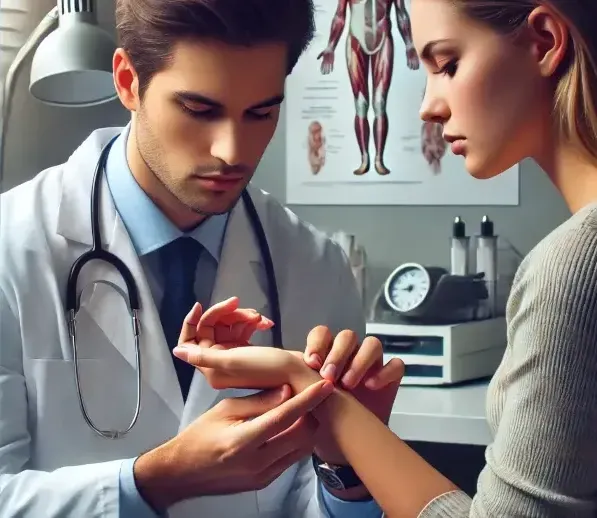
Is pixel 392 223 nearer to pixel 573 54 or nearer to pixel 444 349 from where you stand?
pixel 444 349

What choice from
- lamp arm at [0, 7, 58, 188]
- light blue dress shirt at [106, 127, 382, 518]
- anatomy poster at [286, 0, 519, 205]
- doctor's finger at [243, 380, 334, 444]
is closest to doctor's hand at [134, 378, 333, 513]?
doctor's finger at [243, 380, 334, 444]

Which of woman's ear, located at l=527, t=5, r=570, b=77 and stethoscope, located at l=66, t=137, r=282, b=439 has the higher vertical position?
woman's ear, located at l=527, t=5, r=570, b=77

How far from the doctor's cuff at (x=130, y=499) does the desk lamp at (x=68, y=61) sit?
36cm

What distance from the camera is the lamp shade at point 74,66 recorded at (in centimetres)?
79

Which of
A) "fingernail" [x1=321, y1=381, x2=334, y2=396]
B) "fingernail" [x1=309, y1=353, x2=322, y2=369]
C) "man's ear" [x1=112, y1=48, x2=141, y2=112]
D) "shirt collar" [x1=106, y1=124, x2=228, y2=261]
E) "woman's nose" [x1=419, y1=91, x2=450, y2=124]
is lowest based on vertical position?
"fingernail" [x1=321, y1=381, x2=334, y2=396]

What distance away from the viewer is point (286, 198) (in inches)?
32.7

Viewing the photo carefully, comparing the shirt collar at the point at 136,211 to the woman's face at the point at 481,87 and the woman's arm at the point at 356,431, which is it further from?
the woman's face at the point at 481,87

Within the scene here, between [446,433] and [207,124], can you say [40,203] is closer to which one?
[207,124]

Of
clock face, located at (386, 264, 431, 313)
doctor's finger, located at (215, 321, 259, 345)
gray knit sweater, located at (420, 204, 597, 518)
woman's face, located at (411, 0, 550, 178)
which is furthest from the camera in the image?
clock face, located at (386, 264, 431, 313)

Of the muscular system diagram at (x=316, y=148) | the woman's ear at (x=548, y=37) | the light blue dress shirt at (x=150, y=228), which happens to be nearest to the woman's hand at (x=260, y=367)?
the light blue dress shirt at (x=150, y=228)

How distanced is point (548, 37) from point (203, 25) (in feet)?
1.02

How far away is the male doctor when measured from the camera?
0.74 meters

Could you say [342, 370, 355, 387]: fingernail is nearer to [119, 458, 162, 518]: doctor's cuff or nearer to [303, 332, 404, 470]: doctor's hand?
[303, 332, 404, 470]: doctor's hand

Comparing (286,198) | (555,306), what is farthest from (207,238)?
(555,306)
